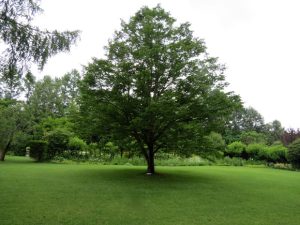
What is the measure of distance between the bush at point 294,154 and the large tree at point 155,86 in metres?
10.8

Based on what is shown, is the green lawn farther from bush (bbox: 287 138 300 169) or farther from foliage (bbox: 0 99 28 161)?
bush (bbox: 287 138 300 169)

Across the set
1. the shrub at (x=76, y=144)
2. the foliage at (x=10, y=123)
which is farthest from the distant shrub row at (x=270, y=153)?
the foliage at (x=10, y=123)

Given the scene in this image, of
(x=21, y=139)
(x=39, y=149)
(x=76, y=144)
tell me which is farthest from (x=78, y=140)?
(x=21, y=139)

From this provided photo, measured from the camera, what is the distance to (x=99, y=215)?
6.03 m

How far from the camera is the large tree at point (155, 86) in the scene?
11703mm

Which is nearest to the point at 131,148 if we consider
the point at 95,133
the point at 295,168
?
the point at 95,133

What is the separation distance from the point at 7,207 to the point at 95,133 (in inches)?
256

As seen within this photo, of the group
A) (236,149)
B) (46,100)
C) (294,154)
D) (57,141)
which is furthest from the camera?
(46,100)

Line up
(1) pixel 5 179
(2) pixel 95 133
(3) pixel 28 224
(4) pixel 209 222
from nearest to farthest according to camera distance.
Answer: (3) pixel 28 224
(4) pixel 209 222
(1) pixel 5 179
(2) pixel 95 133

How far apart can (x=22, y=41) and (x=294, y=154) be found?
20.1 metres

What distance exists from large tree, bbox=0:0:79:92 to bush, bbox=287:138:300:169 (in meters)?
19.2

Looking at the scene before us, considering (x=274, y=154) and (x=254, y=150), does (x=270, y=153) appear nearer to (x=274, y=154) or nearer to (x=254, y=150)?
(x=274, y=154)

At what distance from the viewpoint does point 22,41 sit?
17.4 feet

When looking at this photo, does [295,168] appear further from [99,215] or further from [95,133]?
[99,215]
